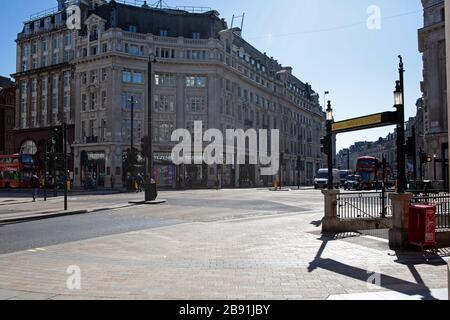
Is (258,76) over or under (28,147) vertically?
over

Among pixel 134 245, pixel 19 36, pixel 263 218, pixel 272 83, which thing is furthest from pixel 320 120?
pixel 134 245

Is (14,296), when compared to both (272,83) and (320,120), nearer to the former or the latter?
(272,83)

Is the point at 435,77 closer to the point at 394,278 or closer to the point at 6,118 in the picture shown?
the point at 394,278

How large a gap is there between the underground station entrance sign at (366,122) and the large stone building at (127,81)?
38.9 m

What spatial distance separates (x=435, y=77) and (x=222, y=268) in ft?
140

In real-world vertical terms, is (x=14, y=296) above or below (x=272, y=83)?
below

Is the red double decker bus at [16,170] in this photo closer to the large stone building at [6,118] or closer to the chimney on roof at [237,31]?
the large stone building at [6,118]

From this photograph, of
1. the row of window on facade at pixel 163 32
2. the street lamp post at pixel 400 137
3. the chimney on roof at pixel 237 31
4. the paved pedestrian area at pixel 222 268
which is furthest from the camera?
the chimney on roof at pixel 237 31

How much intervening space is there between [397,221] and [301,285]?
4.49m

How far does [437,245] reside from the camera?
31.3 ft

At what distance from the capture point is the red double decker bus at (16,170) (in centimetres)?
4472

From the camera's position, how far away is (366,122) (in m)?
10.7

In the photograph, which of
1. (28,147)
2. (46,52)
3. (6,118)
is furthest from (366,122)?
(6,118)

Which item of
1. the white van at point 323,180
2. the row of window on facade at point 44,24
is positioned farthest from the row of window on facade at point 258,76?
the row of window on facade at point 44,24
